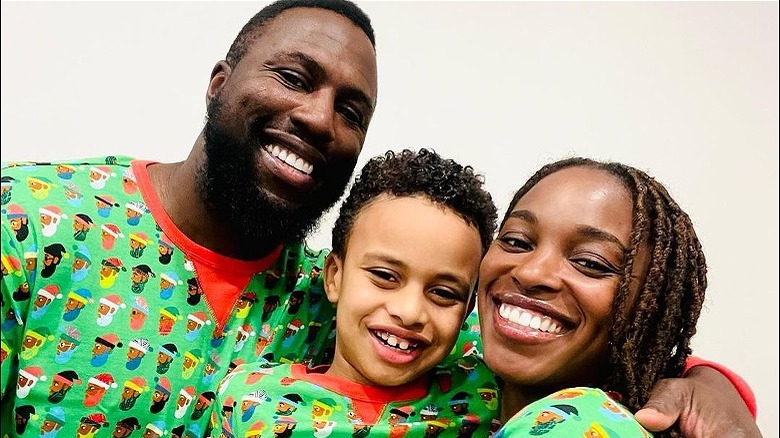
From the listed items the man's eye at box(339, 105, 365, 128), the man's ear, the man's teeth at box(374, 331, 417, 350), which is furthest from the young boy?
the man's ear

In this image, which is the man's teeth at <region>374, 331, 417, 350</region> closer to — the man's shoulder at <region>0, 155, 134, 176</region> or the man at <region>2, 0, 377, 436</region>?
the man at <region>2, 0, 377, 436</region>

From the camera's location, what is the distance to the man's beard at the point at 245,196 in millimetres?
1668

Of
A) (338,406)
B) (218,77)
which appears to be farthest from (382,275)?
(218,77)

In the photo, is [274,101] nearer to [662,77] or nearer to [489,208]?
[489,208]

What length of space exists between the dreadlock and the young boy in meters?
0.30

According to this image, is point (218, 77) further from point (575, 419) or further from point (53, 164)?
point (575, 419)

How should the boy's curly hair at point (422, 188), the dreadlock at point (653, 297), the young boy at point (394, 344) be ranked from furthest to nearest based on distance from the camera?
the boy's curly hair at point (422, 188), the young boy at point (394, 344), the dreadlock at point (653, 297)

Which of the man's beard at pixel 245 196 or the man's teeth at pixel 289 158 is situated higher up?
the man's teeth at pixel 289 158

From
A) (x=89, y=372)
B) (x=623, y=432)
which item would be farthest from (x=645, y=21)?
(x=89, y=372)

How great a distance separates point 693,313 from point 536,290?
11.6 inches

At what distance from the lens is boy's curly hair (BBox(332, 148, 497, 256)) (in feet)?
5.10

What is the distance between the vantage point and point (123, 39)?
2398mm

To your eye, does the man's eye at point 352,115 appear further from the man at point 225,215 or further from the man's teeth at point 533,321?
the man's teeth at point 533,321

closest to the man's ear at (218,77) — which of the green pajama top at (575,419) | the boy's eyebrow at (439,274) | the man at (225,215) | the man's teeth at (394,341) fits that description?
the man at (225,215)
